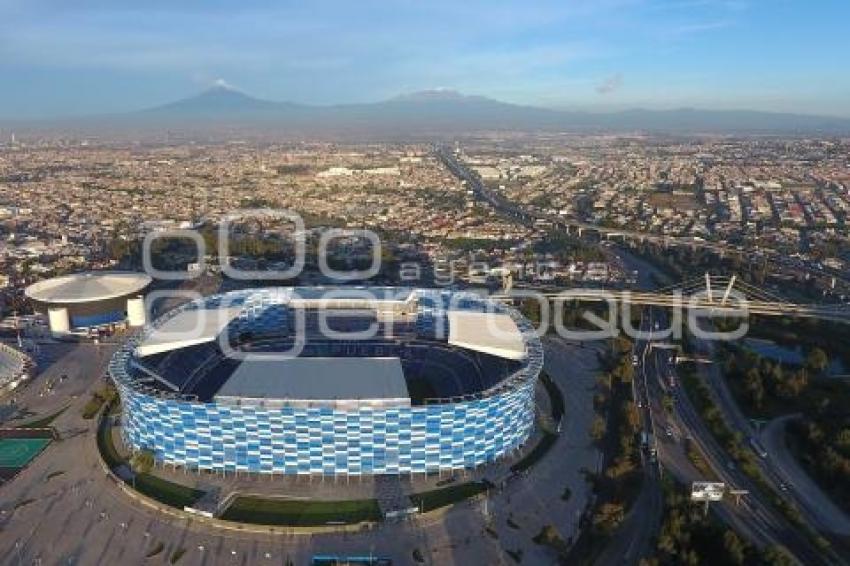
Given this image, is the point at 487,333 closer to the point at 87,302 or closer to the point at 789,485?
the point at 789,485

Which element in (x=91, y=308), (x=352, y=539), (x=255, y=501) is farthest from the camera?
(x=91, y=308)

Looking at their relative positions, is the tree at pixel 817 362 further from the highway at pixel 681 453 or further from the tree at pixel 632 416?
the tree at pixel 632 416

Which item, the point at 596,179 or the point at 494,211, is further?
the point at 596,179

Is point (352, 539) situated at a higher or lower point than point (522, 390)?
lower

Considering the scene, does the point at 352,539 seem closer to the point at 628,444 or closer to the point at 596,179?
the point at 628,444

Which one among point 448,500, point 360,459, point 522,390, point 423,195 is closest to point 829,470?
point 522,390

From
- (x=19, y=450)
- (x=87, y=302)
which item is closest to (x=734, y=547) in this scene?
(x=19, y=450)

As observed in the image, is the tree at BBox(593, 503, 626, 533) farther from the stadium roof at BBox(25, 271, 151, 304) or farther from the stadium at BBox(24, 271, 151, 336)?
the stadium roof at BBox(25, 271, 151, 304)

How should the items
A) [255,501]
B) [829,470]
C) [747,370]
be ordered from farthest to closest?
[747,370] < [829,470] < [255,501]
